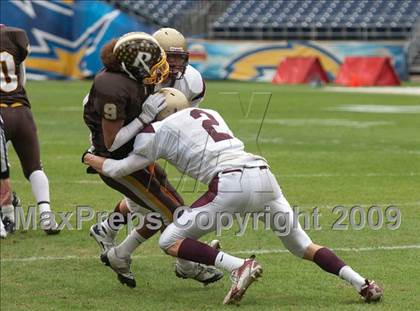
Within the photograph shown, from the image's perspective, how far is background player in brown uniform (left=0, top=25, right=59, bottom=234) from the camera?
7.25 metres

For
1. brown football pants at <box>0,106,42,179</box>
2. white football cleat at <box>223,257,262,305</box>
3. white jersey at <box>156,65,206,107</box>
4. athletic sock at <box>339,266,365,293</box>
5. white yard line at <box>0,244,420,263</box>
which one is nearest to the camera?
white football cleat at <box>223,257,262,305</box>

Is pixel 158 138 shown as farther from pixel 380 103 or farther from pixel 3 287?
pixel 380 103

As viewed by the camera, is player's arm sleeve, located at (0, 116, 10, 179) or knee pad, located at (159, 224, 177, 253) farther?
player's arm sleeve, located at (0, 116, 10, 179)

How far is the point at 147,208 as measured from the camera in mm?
5586

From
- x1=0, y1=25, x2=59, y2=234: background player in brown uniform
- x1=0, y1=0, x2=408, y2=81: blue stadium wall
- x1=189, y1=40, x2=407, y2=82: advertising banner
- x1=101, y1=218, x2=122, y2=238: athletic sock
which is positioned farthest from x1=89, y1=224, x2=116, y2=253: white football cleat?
x1=189, y1=40, x2=407, y2=82: advertising banner

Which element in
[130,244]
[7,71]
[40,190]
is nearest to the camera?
[130,244]

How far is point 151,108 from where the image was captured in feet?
16.8

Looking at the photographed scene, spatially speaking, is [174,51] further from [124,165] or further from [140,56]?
[124,165]

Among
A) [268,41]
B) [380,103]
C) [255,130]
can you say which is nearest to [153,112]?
[255,130]

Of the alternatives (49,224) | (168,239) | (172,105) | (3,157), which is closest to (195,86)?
(172,105)

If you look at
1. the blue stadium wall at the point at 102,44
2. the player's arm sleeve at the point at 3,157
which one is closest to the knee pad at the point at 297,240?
the player's arm sleeve at the point at 3,157

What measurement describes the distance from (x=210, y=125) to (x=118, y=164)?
53 cm

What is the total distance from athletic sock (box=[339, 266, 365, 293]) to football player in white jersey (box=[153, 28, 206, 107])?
5.03 feet

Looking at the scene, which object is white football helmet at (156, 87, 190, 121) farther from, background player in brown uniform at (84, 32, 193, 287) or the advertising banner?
the advertising banner
